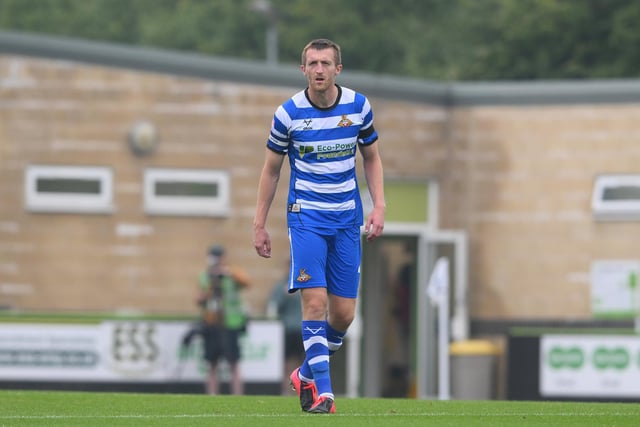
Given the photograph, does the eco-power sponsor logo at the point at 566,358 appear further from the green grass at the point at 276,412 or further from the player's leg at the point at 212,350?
the green grass at the point at 276,412

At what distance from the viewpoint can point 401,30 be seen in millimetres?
56938

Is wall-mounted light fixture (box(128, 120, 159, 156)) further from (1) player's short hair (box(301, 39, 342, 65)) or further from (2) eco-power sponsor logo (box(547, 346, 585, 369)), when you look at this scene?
(1) player's short hair (box(301, 39, 342, 65))

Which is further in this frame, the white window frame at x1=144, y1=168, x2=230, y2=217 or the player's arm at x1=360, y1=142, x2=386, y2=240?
the white window frame at x1=144, y1=168, x2=230, y2=217

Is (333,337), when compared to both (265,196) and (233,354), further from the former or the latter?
(233,354)

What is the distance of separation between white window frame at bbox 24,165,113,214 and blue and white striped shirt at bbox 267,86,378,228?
12098 mm

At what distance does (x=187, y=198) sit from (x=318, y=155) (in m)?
12.3

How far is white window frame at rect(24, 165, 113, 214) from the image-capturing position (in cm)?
2208

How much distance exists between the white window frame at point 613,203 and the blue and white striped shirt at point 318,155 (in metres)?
13.1

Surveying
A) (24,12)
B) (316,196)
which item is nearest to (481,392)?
(316,196)

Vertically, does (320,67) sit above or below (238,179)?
below

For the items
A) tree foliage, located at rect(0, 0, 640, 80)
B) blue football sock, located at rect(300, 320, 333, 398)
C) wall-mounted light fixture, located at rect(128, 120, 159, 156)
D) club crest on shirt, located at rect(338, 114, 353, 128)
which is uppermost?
tree foliage, located at rect(0, 0, 640, 80)

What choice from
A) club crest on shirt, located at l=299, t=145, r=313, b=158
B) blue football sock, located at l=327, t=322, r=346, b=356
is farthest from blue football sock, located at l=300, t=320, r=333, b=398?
club crest on shirt, located at l=299, t=145, r=313, b=158

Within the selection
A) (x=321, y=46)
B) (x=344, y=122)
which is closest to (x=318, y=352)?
(x=344, y=122)

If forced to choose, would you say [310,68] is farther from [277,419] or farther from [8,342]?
[8,342]
